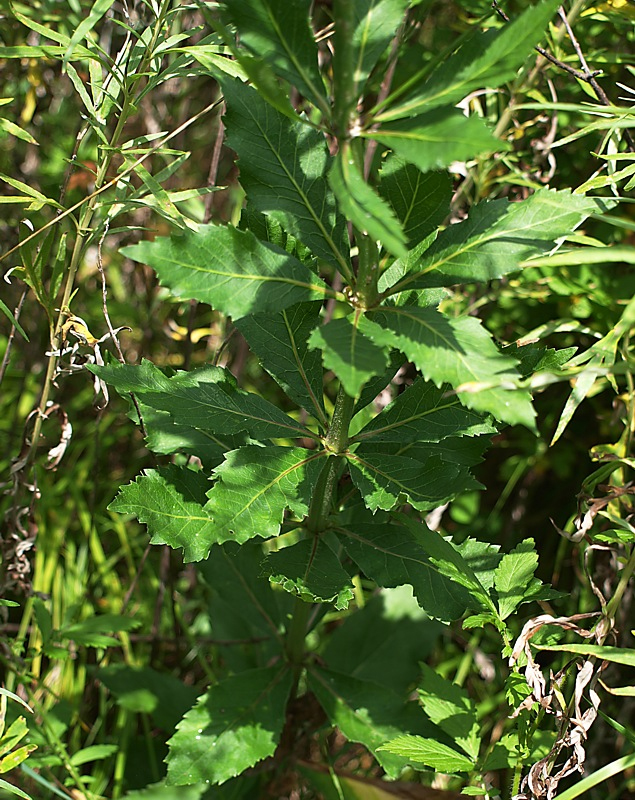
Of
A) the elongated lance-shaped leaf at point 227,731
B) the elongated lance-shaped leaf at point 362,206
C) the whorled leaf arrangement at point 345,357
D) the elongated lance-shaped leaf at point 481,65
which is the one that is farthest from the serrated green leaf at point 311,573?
the elongated lance-shaped leaf at point 481,65

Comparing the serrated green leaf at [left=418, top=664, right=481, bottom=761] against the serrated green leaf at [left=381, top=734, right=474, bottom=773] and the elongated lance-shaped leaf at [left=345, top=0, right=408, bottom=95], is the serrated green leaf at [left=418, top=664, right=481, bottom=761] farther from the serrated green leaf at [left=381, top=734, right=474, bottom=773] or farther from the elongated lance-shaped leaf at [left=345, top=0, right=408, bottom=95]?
the elongated lance-shaped leaf at [left=345, top=0, right=408, bottom=95]

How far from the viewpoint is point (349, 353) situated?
95cm

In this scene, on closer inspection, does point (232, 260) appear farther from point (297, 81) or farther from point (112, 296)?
point (112, 296)

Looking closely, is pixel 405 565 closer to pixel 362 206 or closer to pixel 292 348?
pixel 292 348

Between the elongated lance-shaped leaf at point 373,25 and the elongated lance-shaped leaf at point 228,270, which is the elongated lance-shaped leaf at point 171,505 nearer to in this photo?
the elongated lance-shaped leaf at point 228,270

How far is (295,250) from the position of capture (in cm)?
122

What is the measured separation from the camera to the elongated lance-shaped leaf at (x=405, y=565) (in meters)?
1.23

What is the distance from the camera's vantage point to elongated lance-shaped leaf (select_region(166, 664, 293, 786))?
52.4 inches

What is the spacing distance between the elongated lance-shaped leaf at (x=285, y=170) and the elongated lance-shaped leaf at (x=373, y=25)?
19cm

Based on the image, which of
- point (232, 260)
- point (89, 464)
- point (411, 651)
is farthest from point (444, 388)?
point (89, 464)

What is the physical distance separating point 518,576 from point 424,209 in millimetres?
614

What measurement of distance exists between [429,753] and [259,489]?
527mm

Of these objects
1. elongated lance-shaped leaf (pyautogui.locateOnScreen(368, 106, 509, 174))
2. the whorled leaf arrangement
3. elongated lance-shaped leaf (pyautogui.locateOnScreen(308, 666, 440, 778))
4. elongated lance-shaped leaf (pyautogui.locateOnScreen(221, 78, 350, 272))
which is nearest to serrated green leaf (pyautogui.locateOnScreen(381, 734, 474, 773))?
the whorled leaf arrangement

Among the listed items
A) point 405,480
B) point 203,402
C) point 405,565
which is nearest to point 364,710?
point 405,565
